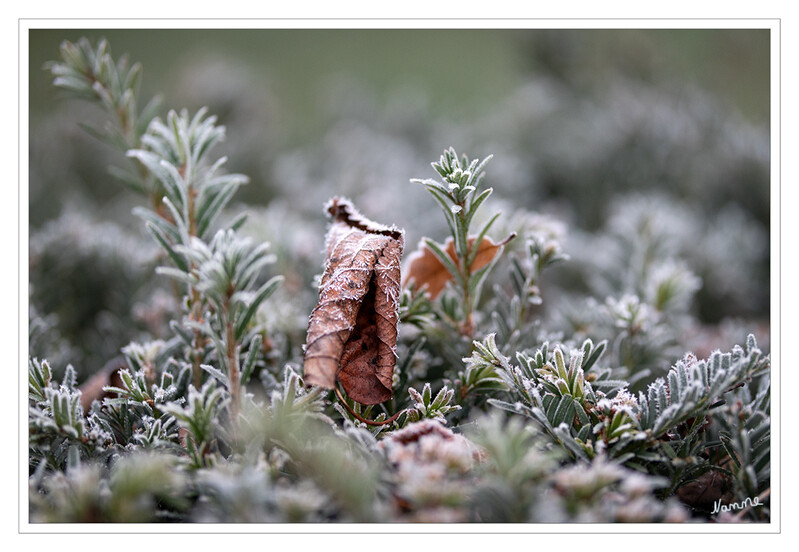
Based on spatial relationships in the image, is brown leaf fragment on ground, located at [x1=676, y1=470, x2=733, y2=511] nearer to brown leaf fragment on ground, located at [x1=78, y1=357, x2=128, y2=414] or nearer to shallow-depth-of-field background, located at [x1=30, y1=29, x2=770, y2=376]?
shallow-depth-of-field background, located at [x1=30, y1=29, x2=770, y2=376]

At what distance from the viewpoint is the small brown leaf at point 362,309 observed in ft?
2.37

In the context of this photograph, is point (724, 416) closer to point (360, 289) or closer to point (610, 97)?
point (360, 289)

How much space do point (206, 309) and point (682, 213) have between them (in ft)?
4.07

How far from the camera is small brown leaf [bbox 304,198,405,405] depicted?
0.72 metres

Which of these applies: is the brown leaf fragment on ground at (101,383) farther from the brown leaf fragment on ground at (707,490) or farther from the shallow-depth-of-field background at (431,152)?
the brown leaf fragment on ground at (707,490)

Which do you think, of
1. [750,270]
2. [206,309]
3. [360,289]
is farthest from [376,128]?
[360,289]

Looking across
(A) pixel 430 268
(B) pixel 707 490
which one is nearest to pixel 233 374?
(A) pixel 430 268

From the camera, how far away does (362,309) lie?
2.58 ft

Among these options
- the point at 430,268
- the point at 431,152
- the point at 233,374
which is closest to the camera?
the point at 233,374

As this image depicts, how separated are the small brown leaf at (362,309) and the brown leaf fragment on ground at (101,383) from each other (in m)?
0.44

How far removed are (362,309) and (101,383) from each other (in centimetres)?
51

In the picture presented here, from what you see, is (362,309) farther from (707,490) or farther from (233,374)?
(707,490)

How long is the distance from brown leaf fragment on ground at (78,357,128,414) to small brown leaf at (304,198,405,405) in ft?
1.44

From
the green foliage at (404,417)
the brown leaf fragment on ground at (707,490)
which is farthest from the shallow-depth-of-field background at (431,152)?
the brown leaf fragment on ground at (707,490)
